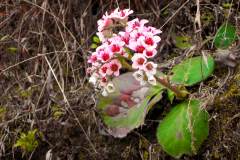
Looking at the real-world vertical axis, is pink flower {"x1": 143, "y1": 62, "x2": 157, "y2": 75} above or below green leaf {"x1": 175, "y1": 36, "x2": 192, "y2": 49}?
above

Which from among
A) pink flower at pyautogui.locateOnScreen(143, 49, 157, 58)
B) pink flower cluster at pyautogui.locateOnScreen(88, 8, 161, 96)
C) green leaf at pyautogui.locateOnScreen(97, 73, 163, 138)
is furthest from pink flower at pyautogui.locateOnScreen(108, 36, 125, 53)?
green leaf at pyautogui.locateOnScreen(97, 73, 163, 138)

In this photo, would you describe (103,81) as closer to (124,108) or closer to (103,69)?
(103,69)

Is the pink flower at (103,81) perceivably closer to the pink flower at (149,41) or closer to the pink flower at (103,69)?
the pink flower at (103,69)

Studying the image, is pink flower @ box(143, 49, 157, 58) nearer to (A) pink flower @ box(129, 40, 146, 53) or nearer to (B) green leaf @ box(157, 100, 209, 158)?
(A) pink flower @ box(129, 40, 146, 53)

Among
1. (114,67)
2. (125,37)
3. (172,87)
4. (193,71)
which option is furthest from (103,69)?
(193,71)

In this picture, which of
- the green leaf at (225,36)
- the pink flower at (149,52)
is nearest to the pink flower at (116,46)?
the pink flower at (149,52)

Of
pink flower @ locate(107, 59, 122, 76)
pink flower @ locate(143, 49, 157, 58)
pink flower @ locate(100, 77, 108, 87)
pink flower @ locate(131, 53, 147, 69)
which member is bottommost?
pink flower @ locate(100, 77, 108, 87)

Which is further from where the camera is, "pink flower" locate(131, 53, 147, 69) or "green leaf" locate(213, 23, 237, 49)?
"green leaf" locate(213, 23, 237, 49)
